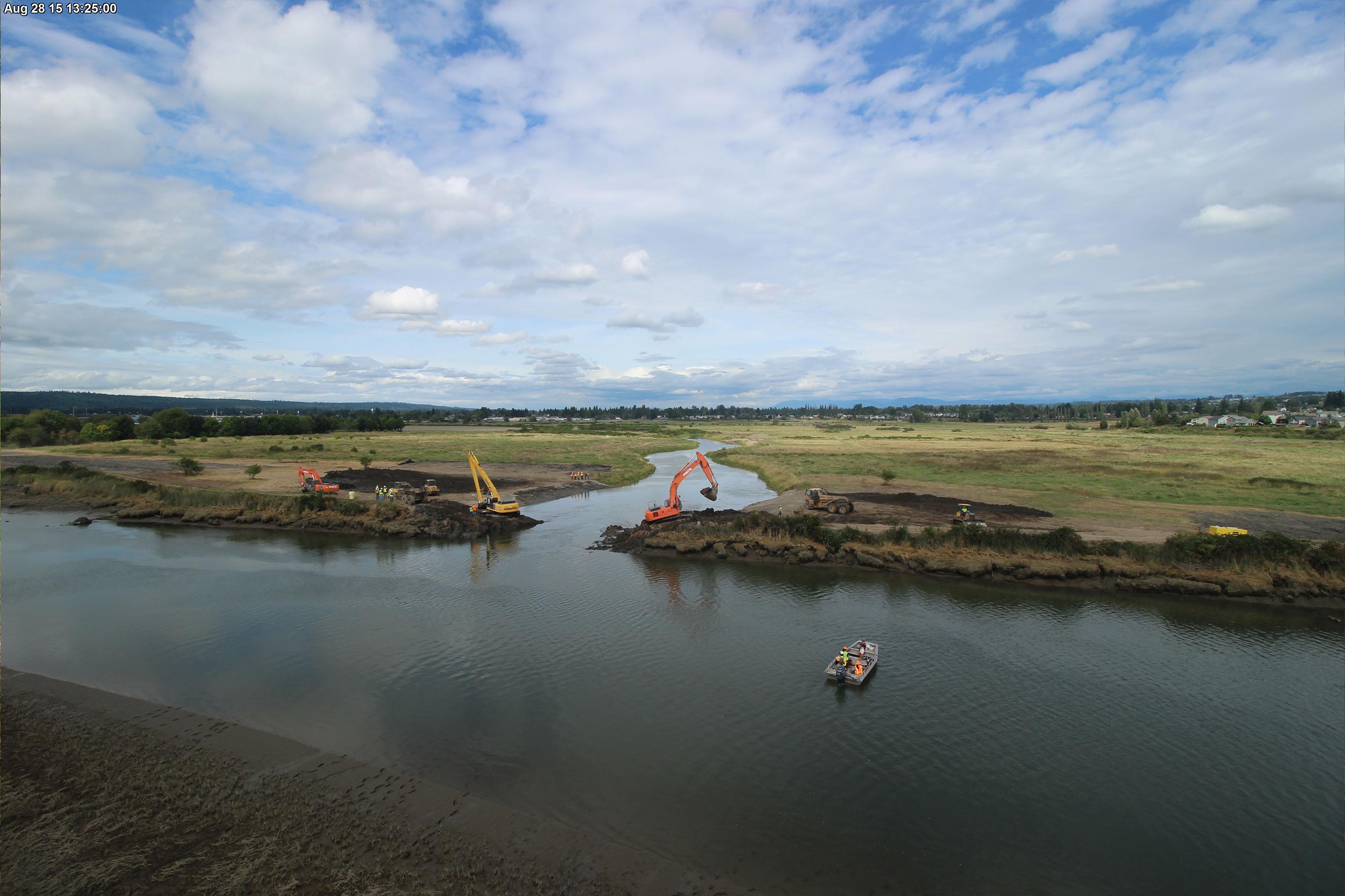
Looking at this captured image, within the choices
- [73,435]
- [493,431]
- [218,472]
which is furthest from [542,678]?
[493,431]

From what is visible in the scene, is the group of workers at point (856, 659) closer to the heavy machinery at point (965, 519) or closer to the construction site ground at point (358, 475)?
the heavy machinery at point (965, 519)

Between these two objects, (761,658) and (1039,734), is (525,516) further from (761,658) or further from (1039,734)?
(1039,734)

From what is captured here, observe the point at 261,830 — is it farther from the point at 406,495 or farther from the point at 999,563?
the point at 406,495

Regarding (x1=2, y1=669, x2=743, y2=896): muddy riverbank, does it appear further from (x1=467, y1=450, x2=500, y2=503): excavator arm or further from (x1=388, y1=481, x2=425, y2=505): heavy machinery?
(x1=388, y1=481, x2=425, y2=505): heavy machinery

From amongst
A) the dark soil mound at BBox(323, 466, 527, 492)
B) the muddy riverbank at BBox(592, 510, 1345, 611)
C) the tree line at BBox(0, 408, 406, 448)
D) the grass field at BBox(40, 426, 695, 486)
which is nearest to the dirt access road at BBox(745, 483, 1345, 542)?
the muddy riverbank at BBox(592, 510, 1345, 611)

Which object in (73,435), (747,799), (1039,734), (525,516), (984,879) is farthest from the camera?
(73,435)

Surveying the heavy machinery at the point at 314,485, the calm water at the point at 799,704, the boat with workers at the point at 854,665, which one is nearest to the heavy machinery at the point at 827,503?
the calm water at the point at 799,704

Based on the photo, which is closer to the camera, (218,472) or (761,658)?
(761,658)
